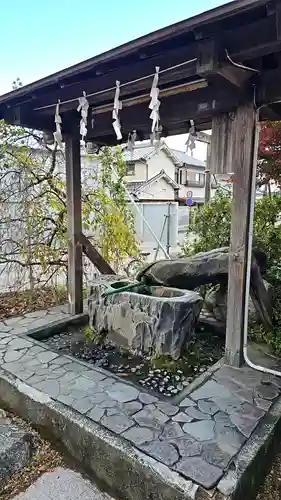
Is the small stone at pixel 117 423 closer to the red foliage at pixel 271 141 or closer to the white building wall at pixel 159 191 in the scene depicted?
the red foliage at pixel 271 141

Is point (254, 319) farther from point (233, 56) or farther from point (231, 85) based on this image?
point (233, 56)

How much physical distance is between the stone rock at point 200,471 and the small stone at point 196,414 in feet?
1.29

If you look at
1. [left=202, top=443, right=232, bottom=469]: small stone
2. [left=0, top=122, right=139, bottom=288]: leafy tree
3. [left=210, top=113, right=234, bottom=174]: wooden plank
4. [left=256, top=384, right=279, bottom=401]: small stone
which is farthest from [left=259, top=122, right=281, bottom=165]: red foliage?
[left=202, top=443, right=232, bottom=469]: small stone

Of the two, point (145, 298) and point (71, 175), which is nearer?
point (145, 298)

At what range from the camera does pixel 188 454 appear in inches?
69.9

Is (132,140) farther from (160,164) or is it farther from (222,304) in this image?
(160,164)

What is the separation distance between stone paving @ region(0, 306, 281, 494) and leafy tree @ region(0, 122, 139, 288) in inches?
78.2

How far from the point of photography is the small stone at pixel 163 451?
5.65ft

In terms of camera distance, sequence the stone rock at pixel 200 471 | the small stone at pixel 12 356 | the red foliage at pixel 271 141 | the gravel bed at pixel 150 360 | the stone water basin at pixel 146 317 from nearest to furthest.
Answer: the stone rock at pixel 200 471, the gravel bed at pixel 150 360, the small stone at pixel 12 356, the stone water basin at pixel 146 317, the red foliage at pixel 271 141

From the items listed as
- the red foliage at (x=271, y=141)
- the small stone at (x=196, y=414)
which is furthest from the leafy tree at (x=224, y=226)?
the small stone at (x=196, y=414)

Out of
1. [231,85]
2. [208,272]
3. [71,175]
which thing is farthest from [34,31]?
[208,272]

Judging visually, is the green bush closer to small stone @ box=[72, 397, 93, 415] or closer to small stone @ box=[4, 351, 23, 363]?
small stone @ box=[72, 397, 93, 415]

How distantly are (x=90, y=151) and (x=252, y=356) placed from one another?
354 cm

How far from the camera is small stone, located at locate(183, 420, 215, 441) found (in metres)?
1.94
